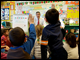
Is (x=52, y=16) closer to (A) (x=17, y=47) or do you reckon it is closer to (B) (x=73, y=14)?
(A) (x=17, y=47)

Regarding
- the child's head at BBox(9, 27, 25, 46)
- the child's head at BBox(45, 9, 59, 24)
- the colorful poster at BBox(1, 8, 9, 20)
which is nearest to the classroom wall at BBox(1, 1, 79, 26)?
the colorful poster at BBox(1, 8, 9, 20)

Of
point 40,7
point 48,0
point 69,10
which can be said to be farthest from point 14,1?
point 69,10

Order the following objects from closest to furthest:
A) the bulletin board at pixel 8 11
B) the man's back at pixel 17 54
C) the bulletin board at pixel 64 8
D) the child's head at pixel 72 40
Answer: the man's back at pixel 17 54, the child's head at pixel 72 40, the bulletin board at pixel 64 8, the bulletin board at pixel 8 11

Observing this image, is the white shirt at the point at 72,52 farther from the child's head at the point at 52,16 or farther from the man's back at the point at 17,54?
the man's back at the point at 17,54

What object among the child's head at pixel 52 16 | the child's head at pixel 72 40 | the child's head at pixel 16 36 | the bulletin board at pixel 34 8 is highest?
the bulletin board at pixel 34 8

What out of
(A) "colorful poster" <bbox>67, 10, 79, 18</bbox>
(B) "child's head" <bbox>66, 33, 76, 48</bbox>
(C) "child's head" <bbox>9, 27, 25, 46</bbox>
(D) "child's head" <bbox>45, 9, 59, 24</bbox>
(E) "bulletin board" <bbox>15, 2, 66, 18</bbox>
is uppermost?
(E) "bulletin board" <bbox>15, 2, 66, 18</bbox>

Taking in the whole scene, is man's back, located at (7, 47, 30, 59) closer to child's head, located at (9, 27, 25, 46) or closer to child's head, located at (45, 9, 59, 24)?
child's head, located at (9, 27, 25, 46)

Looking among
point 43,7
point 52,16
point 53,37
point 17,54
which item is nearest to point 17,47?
point 17,54

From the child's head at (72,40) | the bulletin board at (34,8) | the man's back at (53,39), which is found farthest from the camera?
the bulletin board at (34,8)

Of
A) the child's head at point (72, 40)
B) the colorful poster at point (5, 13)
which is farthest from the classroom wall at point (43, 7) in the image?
the child's head at point (72, 40)

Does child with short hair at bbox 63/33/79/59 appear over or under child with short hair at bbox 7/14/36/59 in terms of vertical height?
under

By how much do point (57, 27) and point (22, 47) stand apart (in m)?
0.52

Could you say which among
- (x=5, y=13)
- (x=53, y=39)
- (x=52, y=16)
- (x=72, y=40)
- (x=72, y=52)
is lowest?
(x=72, y=52)

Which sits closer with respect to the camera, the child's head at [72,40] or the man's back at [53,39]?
the man's back at [53,39]
